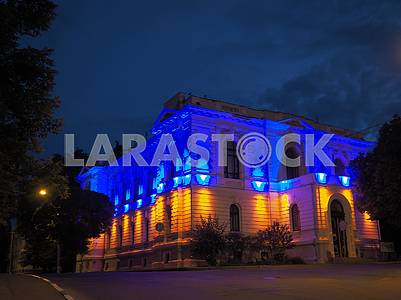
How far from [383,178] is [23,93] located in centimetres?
2807

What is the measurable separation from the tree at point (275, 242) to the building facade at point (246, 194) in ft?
6.60

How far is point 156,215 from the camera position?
1591 inches

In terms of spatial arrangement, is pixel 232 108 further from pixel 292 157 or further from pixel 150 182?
pixel 150 182

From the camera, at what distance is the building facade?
3572 centimetres

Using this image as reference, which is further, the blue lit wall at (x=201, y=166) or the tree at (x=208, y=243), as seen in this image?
the blue lit wall at (x=201, y=166)

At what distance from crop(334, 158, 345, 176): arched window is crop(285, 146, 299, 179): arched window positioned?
426 centimetres

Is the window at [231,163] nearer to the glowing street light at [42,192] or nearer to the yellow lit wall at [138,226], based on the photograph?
the yellow lit wall at [138,226]

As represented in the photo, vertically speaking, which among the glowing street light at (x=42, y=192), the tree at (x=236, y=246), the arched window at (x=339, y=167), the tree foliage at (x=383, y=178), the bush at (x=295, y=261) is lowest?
the bush at (x=295, y=261)

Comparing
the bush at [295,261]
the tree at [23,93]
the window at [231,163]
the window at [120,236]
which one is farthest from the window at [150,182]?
the tree at [23,93]

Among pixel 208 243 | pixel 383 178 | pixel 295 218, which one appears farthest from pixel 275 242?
pixel 383 178

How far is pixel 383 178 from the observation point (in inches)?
1359

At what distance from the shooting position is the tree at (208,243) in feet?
105

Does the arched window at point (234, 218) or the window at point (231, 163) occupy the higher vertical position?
the window at point (231, 163)

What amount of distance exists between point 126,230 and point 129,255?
360 cm
